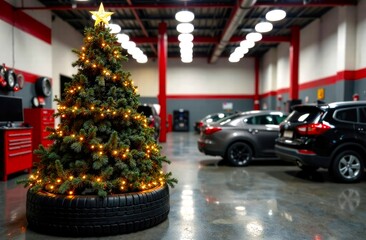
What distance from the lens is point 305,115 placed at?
21.5 feet

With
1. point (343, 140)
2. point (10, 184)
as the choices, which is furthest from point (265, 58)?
point (10, 184)

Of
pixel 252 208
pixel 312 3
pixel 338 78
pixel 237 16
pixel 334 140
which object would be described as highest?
pixel 312 3

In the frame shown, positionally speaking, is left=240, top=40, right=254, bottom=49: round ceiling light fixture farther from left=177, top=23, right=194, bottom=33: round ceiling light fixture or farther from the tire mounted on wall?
the tire mounted on wall

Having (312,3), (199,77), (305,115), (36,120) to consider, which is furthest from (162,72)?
(305,115)

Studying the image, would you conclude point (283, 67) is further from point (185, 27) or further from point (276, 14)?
point (276, 14)

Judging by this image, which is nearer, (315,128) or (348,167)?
(315,128)

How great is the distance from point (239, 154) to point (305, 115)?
2285 millimetres

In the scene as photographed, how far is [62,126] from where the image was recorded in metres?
3.91

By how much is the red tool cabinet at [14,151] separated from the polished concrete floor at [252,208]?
241 mm

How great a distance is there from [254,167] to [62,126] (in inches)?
214

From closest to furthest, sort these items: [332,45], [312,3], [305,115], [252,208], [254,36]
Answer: [252,208]
[305,115]
[312,3]
[254,36]
[332,45]

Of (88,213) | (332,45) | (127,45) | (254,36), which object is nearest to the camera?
(88,213)

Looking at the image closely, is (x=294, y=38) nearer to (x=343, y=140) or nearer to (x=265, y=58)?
(x=265, y=58)

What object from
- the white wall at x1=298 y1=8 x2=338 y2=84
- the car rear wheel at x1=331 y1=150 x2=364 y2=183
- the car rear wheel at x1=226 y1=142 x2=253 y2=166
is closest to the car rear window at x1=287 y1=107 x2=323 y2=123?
the car rear wheel at x1=331 y1=150 x2=364 y2=183
